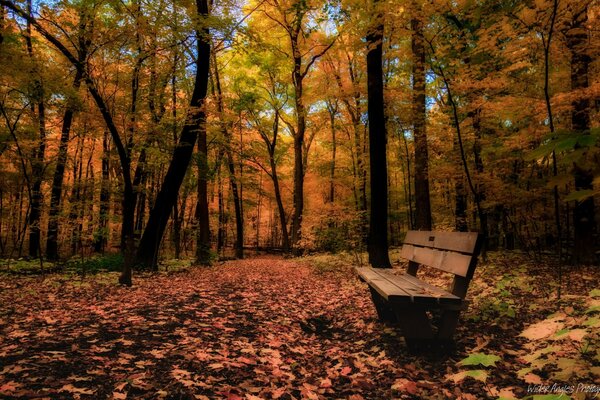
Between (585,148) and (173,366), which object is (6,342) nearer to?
(173,366)

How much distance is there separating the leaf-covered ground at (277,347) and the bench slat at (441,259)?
2.24 ft

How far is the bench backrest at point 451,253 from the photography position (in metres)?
3.09

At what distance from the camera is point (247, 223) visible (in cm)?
3578

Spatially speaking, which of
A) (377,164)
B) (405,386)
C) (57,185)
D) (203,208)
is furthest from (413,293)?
(57,185)

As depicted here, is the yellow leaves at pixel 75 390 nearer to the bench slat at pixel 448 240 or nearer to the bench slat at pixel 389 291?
the bench slat at pixel 389 291

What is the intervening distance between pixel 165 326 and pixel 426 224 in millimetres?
8123

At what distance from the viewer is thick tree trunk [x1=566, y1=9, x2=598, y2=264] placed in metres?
6.05

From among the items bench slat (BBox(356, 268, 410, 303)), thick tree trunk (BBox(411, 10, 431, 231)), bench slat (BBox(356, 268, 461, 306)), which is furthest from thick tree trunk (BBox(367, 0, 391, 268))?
thick tree trunk (BBox(411, 10, 431, 231))

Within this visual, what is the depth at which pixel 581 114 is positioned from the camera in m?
6.66

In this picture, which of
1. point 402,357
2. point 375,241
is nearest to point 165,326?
point 402,357

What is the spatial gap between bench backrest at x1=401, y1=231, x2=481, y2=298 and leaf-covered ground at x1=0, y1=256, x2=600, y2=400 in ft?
2.08

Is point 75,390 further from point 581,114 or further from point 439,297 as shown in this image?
point 581,114

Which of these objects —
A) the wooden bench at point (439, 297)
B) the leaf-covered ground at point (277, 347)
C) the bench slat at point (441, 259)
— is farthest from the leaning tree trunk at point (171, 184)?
the wooden bench at point (439, 297)

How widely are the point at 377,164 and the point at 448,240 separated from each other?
11.6ft
